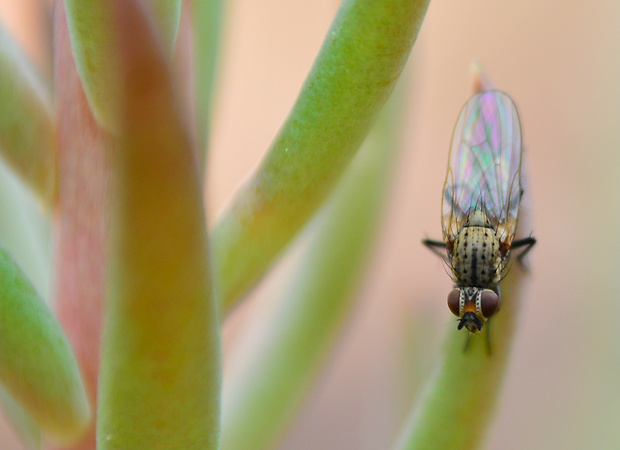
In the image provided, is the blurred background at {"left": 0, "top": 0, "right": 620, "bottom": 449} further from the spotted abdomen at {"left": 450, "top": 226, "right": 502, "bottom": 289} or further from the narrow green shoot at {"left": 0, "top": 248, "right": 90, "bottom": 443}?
the narrow green shoot at {"left": 0, "top": 248, "right": 90, "bottom": 443}

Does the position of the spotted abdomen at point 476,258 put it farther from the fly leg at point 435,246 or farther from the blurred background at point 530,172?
the blurred background at point 530,172

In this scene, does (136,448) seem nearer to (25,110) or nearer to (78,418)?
(78,418)

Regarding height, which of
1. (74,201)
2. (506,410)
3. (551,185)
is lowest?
(74,201)

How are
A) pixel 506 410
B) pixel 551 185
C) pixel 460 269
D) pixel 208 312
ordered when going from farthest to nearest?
pixel 551 185
pixel 506 410
pixel 460 269
pixel 208 312

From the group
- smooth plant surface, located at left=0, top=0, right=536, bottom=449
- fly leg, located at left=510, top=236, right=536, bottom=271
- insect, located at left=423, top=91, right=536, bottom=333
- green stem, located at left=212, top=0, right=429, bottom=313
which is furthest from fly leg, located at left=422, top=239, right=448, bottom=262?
green stem, located at left=212, top=0, right=429, bottom=313

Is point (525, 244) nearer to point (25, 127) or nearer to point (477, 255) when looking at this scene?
point (477, 255)

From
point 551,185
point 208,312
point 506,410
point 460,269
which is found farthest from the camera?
point 551,185

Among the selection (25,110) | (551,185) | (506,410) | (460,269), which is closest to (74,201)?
(25,110)

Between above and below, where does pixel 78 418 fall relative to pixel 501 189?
below

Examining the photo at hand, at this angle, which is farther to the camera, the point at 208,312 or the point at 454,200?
the point at 454,200
